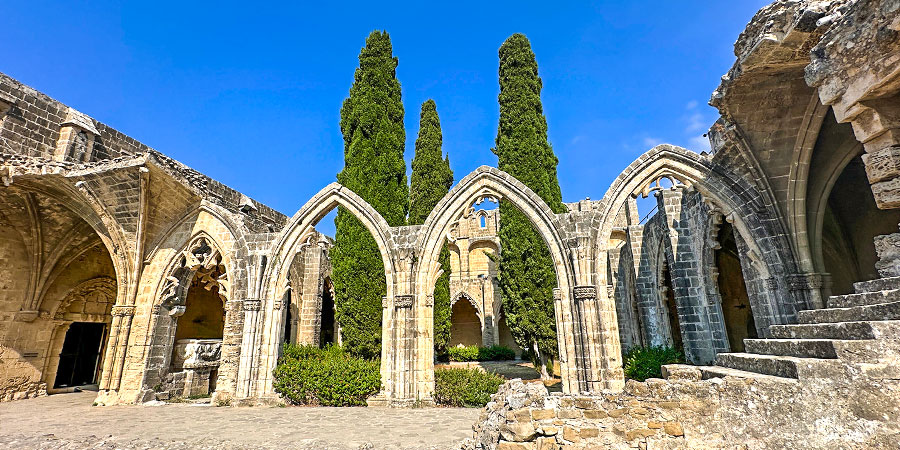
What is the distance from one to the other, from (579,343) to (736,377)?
4042 mm

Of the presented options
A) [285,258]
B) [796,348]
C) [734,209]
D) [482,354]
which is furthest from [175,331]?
[482,354]

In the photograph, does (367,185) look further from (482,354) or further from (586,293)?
(482,354)

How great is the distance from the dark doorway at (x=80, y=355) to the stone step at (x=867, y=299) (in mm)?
16210

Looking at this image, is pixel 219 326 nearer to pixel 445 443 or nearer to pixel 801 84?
pixel 445 443

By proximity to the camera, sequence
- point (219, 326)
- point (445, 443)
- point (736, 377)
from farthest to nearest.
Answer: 1. point (219, 326)
2. point (445, 443)
3. point (736, 377)

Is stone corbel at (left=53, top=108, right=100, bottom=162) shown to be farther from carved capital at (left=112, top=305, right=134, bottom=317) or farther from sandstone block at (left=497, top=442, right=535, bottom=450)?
sandstone block at (left=497, top=442, right=535, bottom=450)

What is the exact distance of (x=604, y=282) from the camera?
23.9 ft

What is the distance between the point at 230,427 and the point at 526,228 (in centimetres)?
793

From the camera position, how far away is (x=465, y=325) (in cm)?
2242

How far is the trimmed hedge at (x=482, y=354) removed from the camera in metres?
17.9

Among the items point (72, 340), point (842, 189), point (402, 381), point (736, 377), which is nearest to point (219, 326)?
point (72, 340)

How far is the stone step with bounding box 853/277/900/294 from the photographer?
3484 mm

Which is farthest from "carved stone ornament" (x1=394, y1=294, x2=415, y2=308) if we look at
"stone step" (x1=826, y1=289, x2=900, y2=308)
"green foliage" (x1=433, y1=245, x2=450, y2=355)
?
"stone step" (x1=826, y1=289, x2=900, y2=308)

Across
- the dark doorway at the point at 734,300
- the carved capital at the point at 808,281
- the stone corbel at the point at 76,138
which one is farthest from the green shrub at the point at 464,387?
the stone corbel at the point at 76,138
